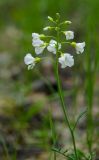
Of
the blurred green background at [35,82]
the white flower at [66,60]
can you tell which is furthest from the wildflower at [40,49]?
the blurred green background at [35,82]

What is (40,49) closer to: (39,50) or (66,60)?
(39,50)

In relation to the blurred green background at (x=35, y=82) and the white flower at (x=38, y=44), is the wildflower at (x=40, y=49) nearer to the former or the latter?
the white flower at (x=38, y=44)

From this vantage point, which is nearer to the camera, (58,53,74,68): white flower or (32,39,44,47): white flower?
(58,53,74,68): white flower

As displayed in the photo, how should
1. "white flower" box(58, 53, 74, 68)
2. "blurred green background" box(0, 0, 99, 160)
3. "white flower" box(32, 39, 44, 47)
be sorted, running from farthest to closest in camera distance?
"blurred green background" box(0, 0, 99, 160) → "white flower" box(32, 39, 44, 47) → "white flower" box(58, 53, 74, 68)

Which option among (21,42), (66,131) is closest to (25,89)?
(66,131)

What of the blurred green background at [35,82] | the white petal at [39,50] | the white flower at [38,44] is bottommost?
the white petal at [39,50]

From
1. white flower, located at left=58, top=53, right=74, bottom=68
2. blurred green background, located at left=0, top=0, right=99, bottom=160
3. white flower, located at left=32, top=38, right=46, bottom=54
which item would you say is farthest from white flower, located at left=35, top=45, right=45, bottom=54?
blurred green background, located at left=0, top=0, right=99, bottom=160

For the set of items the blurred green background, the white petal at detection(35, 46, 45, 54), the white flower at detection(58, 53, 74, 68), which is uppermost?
the blurred green background

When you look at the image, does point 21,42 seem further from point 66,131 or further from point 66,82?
point 66,131

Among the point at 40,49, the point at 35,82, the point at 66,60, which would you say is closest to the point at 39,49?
the point at 40,49

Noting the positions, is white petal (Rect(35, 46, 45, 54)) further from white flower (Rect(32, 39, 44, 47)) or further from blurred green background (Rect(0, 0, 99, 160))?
blurred green background (Rect(0, 0, 99, 160))
